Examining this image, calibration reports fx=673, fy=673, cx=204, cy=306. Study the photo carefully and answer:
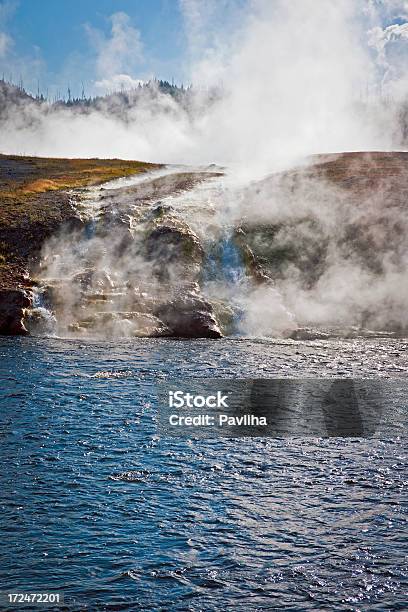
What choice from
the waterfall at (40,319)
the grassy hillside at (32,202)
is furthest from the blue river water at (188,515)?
the grassy hillside at (32,202)

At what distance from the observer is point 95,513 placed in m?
16.0

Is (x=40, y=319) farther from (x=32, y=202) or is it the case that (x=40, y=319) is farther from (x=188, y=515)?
(x=188, y=515)

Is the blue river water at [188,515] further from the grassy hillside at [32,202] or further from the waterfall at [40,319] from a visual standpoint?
the grassy hillside at [32,202]

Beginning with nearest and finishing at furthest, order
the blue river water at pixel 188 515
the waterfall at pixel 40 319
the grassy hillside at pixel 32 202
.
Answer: the blue river water at pixel 188 515, the waterfall at pixel 40 319, the grassy hillside at pixel 32 202

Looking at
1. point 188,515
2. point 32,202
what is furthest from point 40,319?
point 188,515

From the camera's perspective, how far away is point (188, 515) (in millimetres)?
15992

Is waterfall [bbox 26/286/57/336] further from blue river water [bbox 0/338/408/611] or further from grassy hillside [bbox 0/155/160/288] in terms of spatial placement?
blue river water [bbox 0/338/408/611]

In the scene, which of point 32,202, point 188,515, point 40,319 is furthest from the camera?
point 32,202

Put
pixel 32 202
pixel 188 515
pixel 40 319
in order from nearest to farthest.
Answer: pixel 188 515, pixel 40 319, pixel 32 202

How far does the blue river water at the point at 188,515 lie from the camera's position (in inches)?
514

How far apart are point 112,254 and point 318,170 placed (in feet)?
91.4

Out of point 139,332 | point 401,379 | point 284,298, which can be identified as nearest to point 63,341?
point 139,332

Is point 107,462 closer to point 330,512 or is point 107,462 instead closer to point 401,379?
point 330,512

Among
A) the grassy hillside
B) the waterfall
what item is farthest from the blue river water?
the grassy hillside
